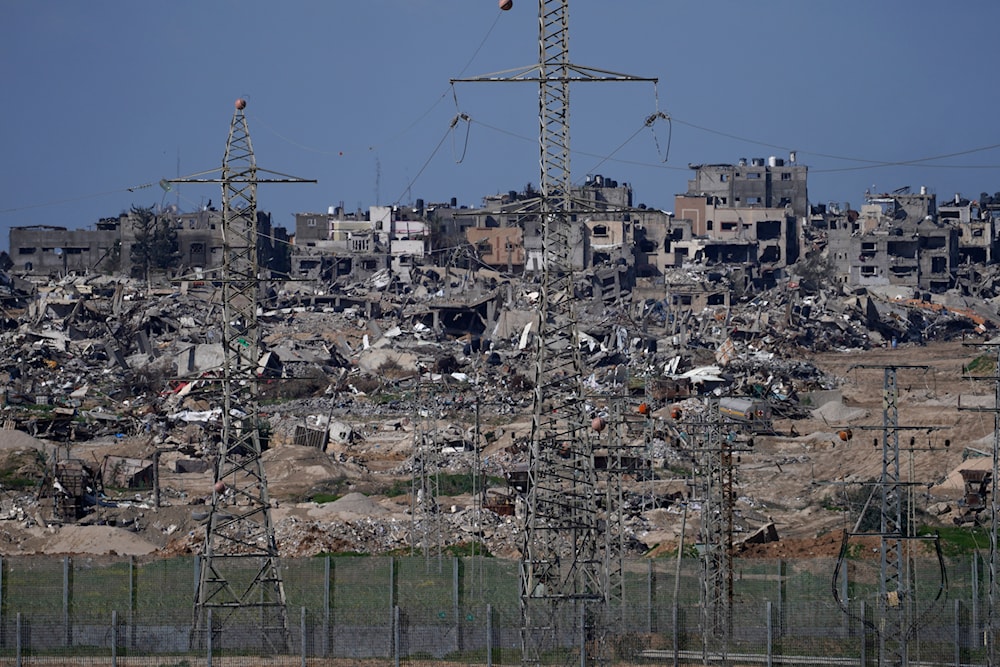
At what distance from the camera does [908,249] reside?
9900 cm

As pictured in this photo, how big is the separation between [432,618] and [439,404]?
36.5 meters

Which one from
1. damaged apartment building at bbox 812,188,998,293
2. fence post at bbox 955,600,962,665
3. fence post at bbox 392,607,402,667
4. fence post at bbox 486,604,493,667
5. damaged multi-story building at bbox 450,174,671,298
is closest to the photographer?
fence post at bbox 486,604,493,667

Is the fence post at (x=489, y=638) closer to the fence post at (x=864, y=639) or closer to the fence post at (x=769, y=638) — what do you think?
the fence post at (x=769, y=638)

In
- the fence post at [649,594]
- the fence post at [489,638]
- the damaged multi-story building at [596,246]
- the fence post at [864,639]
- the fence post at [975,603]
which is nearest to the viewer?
the fence post at [489,638]

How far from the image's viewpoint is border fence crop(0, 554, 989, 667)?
24328mm

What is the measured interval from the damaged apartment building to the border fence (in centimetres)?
6966

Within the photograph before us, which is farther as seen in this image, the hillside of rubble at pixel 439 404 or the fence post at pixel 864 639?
the hillside of rubble at pixel 439 404

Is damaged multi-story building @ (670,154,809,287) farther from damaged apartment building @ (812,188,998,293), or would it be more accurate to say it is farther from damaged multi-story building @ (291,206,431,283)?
damaged multi-story building @ (291,206,431,283)

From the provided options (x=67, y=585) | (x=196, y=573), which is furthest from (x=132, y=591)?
(x=196, y=573)

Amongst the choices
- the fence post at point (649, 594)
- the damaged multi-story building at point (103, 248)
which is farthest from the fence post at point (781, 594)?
the damaged multi-story building at point (103, 248)

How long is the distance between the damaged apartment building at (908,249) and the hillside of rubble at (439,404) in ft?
12.3

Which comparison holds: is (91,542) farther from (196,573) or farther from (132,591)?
(196,573)

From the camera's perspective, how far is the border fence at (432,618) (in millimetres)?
24328

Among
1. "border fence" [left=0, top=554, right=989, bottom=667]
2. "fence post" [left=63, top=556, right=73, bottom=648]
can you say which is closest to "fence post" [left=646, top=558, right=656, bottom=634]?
"border fence" [left=0, top=554, right=989, bottom=667]
